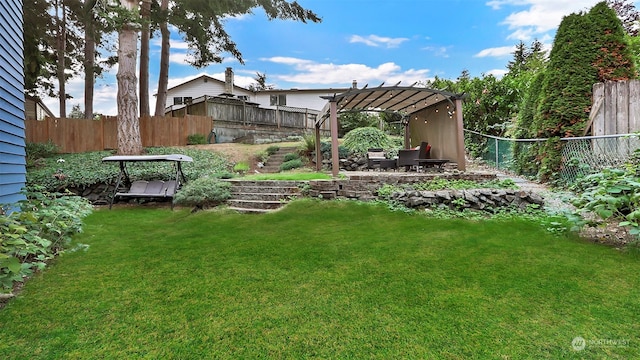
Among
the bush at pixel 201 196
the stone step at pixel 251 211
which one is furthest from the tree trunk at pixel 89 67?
the stone step at pixel 251 211

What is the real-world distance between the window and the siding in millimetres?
21114

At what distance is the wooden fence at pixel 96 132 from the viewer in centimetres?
1184

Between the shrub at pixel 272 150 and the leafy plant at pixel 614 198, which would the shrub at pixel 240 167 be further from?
the leafy plant at pixel 614 198

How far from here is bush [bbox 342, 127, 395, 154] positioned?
12414 mm

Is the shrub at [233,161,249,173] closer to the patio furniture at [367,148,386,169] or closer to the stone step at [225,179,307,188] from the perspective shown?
the stone step at [225,179,307,188]

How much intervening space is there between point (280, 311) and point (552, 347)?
1.78 meters

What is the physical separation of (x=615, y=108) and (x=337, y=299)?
6113mm

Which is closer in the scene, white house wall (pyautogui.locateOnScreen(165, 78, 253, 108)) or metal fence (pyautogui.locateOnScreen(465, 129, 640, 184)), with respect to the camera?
metal fence (pyautogui.locateOnScreen(465, 129, 640, 184))

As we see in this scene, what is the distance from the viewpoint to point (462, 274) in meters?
2.99

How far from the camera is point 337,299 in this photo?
258 centimetres

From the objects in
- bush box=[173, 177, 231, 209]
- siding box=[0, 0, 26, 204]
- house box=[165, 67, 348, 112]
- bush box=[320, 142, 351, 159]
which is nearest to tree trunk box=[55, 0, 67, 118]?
house box=[165, 67, 348, 112]

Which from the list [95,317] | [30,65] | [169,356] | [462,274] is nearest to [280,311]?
[169,356]

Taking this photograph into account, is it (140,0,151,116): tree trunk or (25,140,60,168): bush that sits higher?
(140,0,151,116): tree trunk

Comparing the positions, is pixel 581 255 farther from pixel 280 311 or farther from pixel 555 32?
pixel 555 32
